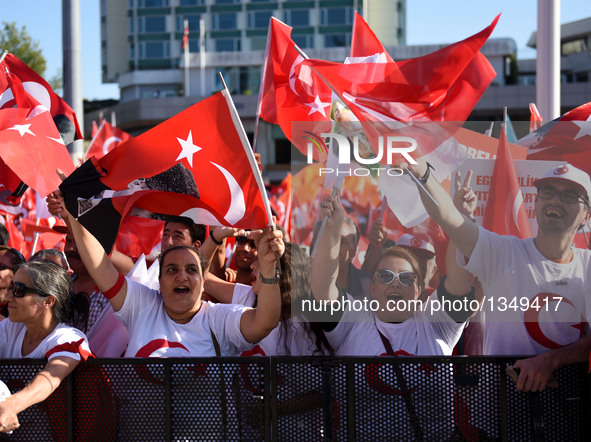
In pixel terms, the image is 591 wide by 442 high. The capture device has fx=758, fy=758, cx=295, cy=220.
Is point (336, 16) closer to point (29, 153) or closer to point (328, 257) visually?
point (29, 153)

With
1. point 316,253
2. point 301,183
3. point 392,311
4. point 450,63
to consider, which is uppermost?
point 450,63

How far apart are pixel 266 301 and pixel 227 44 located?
67.3m

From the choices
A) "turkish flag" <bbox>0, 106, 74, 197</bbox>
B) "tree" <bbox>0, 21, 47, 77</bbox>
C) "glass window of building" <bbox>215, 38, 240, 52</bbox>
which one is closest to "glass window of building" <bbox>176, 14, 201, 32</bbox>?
"glass window of building" <bbox>215, 38, 240, 52</bbox>

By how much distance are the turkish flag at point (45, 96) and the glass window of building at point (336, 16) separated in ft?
201

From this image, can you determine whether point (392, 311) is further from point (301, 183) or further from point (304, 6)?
point (304, 6)

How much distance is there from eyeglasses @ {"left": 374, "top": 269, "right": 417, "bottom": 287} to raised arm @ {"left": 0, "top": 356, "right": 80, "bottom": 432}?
140cm

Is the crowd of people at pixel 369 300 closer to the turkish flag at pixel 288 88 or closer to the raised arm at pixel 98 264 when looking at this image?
the raised arm at pixel 98 264

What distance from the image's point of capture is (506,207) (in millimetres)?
3400

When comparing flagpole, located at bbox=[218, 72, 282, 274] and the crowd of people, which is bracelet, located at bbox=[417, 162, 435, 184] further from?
flagpole, located at bbox=[218, 72, 282, 274]

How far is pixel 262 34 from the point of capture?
6888 centimetres

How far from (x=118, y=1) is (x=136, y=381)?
242 feet

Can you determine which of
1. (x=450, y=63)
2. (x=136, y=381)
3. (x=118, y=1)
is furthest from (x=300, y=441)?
(x=118, y=1)

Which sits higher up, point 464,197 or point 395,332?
point 464,197

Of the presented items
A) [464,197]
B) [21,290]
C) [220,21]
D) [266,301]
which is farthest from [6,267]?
[220,21]
